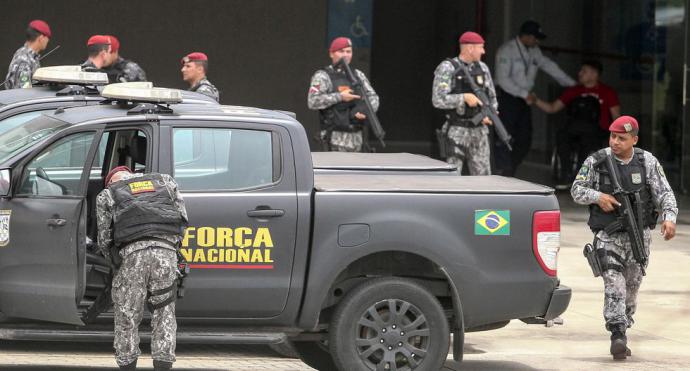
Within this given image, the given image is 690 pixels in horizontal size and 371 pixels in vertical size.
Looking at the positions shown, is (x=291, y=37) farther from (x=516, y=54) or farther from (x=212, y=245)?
(x=212, y=245)

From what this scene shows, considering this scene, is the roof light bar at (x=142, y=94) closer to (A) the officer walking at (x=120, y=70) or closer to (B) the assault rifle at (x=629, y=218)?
Answer: (B) the assault rifle at (x=629, y=218)

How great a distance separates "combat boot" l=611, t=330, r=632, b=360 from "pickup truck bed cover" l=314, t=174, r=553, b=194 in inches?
54.9

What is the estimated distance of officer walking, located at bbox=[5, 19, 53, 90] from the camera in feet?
43.9

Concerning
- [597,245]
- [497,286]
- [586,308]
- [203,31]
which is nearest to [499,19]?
[203,31]

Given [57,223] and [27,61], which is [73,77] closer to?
[57,223]

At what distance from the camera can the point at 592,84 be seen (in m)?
19.0

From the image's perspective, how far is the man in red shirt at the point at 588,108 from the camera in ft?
62.0

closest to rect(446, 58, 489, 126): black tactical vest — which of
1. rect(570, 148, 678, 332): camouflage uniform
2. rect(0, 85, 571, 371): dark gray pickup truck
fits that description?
rect(570, 148, 678, 332): camouflage uniform

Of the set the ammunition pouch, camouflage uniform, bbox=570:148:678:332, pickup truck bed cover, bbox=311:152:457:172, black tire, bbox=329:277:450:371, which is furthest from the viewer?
pickup truck bed cover, bbox=311:152:457:172

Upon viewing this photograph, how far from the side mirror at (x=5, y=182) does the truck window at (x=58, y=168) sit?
0.07m

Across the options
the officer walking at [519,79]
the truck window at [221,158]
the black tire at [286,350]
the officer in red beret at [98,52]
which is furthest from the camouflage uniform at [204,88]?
the officer walking at [519,79]

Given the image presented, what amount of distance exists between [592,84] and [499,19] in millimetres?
2914

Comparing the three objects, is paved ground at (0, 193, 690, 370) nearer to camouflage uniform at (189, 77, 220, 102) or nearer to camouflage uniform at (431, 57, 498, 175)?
camouflage uniform at (431, 57, 498, 175)

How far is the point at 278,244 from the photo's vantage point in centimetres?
801
